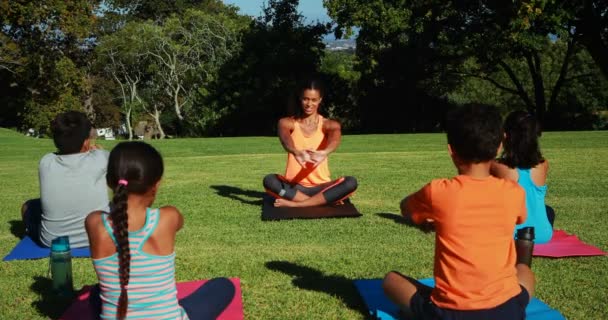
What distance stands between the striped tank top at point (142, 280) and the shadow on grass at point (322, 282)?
4.36 feet

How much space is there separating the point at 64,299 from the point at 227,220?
2.68 meters

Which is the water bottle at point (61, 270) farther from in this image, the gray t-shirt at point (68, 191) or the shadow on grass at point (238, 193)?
the shadow on grass at point (238, 193)

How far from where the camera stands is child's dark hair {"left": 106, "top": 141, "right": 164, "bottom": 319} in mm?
2719

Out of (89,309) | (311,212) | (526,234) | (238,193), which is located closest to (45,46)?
(238,193)

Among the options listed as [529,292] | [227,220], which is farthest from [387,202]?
[529,292]

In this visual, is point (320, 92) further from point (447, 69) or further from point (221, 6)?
point (221, 6)

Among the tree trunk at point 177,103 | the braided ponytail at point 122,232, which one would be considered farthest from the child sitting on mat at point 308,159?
the tree trunk at point 177,103

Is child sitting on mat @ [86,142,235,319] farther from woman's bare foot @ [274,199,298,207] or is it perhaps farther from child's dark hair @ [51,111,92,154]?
woman's bare foot @ [274,199,298,207]

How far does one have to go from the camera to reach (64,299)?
4.08 metres

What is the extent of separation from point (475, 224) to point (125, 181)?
168 centimetres

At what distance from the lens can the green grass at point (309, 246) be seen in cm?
395

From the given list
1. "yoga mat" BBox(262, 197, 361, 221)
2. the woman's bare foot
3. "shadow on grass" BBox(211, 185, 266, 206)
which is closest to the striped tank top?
"yoga mat" BBox(262, 197, 361, 221)

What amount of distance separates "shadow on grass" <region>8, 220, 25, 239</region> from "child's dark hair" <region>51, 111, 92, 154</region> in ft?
4.95

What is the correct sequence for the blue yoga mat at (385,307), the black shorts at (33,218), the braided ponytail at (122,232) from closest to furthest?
the braided ponytail at (122,232)
the blue yoga mat at (385,307)
the black shorts at (33,218)
